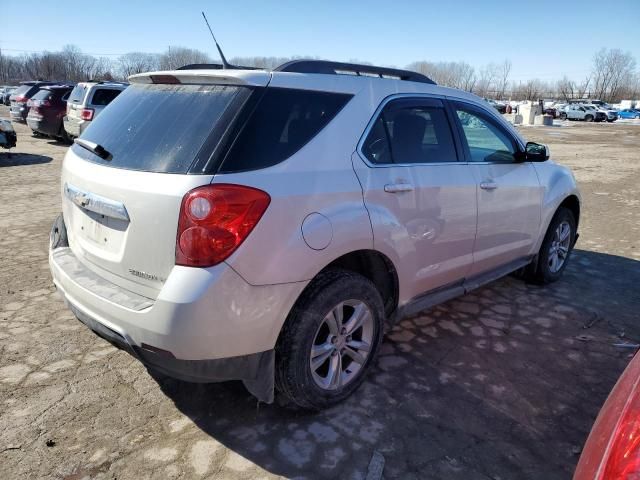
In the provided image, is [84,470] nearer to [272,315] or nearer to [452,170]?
[272,315]

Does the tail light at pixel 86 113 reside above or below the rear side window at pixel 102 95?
below

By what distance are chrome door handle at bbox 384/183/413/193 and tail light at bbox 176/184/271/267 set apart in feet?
3.23

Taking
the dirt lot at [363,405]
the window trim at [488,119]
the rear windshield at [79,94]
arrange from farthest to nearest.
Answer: the rear windshield at [79,94]
the window trim at [488,119]
the dirt lot at [363,405]

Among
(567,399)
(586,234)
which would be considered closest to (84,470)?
(567,399)

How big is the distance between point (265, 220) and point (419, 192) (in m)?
1.19

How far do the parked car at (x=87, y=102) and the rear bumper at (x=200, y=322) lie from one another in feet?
40.4

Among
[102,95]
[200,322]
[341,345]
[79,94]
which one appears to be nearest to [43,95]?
[79,94]

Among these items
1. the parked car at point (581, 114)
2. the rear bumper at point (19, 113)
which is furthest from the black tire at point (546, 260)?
the parked car at point (581, 114)

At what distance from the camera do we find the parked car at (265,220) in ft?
7.23

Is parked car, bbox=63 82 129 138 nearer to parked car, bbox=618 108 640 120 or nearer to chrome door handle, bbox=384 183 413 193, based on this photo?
chrome door handle, bbox=384 183 413 193

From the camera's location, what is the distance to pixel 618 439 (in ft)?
4.50

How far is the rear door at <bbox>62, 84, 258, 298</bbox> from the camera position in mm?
2252

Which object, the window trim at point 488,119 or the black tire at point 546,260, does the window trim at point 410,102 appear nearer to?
the window trim at point 488,119

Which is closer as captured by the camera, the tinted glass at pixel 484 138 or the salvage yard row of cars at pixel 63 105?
the tinted glass at pixel 484 138
